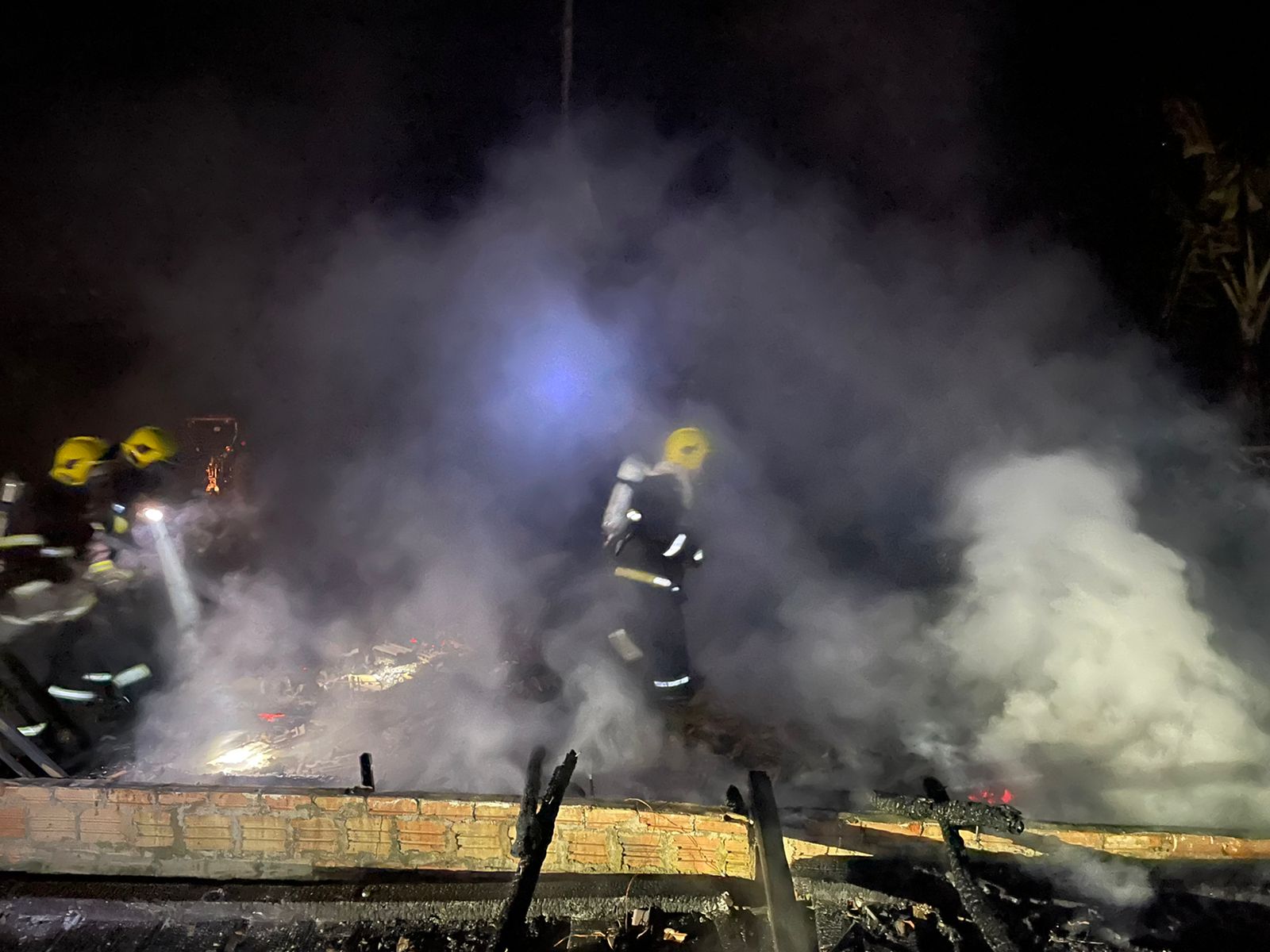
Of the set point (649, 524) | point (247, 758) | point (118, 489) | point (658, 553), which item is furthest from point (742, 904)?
point (118, 489)

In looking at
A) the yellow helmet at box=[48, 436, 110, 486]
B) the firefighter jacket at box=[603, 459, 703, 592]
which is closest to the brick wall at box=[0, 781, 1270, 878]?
the firefighter jacket at box=[603, 459, 703, 592]

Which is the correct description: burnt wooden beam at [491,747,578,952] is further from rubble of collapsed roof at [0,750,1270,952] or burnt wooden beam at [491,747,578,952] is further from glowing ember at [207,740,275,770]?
glowing ember at [207,740,275,770]

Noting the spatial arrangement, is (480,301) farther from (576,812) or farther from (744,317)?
(576,812)

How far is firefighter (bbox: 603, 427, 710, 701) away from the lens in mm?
4824

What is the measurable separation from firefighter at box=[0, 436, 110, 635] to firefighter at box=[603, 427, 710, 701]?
360 centimetres

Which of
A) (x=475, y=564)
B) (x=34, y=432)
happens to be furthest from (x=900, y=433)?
(x=34, y=432)

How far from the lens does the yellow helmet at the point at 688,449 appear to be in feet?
17.1

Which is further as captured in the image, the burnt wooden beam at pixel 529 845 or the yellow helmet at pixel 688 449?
the yellow helmet at pixel 688 449

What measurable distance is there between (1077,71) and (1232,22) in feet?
3.49

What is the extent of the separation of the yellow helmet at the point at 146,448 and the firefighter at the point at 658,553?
139 inches

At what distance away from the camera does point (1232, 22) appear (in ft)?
16.5

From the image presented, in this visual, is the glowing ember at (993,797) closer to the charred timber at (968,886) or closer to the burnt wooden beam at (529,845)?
the charred timber at (968,886)

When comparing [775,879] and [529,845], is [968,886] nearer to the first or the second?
[775,879]

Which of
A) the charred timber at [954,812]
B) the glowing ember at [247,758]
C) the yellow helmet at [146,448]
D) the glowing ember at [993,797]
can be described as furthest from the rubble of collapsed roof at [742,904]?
the yellow helmet at [146,448]
